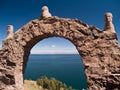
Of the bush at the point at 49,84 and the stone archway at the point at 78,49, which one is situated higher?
the stone archway at the point at 78,49

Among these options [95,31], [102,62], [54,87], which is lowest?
[54,87]

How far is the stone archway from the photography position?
11305 millimetres

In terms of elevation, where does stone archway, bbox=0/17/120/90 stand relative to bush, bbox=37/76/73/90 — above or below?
above

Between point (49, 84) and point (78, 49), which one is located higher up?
point (78, 49)

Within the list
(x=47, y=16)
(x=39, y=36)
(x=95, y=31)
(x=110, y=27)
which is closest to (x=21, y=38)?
(x=39, y=36)

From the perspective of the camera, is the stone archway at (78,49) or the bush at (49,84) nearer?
the stone archway at (78,49)

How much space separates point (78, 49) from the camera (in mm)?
11914

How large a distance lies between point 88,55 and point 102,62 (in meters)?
0.85

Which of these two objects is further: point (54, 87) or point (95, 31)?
point (54, 87)

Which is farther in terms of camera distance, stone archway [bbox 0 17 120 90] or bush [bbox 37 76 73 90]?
bush [bbox 37 76 73 90]

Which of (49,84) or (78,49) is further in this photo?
(49,84)

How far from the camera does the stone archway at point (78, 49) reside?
37.1 feet

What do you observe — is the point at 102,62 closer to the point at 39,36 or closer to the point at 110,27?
the point at 110,27

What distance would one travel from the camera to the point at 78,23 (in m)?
12.2
